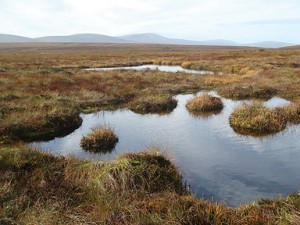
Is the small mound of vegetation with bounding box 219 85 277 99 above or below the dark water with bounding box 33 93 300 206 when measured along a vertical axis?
below

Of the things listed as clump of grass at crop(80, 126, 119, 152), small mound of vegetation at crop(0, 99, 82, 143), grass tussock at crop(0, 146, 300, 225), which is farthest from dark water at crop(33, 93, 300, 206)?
grass tussock at crop(0, 146, 300, 225)

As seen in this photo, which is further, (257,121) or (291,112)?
(291,112)

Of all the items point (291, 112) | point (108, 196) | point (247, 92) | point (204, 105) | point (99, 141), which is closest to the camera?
point (108, 196)

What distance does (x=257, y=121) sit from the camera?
1958 centimetres

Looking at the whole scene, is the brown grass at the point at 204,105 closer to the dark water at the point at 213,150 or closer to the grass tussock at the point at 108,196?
the dark water at the point at 213,150

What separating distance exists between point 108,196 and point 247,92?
76.3 ft

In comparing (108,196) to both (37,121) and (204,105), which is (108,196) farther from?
(204,105)

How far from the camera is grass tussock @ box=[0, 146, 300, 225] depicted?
828cm

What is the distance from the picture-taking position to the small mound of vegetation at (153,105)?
2520 centimetres

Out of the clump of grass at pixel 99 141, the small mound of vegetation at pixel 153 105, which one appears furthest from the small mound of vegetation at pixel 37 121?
the small mound of vegetation at pixel 153 105

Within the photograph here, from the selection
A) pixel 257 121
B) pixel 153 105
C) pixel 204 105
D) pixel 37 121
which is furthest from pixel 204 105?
pixel 37 121

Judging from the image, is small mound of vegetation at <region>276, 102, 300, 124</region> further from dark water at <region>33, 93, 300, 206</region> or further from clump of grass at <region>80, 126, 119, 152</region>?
clump of grass at <region>80, 126, 119, 152</region>

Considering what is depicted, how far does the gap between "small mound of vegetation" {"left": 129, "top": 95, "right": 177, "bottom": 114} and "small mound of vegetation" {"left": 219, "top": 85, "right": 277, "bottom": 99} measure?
6.69 metres

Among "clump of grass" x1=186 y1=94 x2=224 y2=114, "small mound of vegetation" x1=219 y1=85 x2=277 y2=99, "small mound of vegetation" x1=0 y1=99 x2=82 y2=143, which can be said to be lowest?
"small mound of vegetation" x1=219 y1=85 x2=277 y2=99
